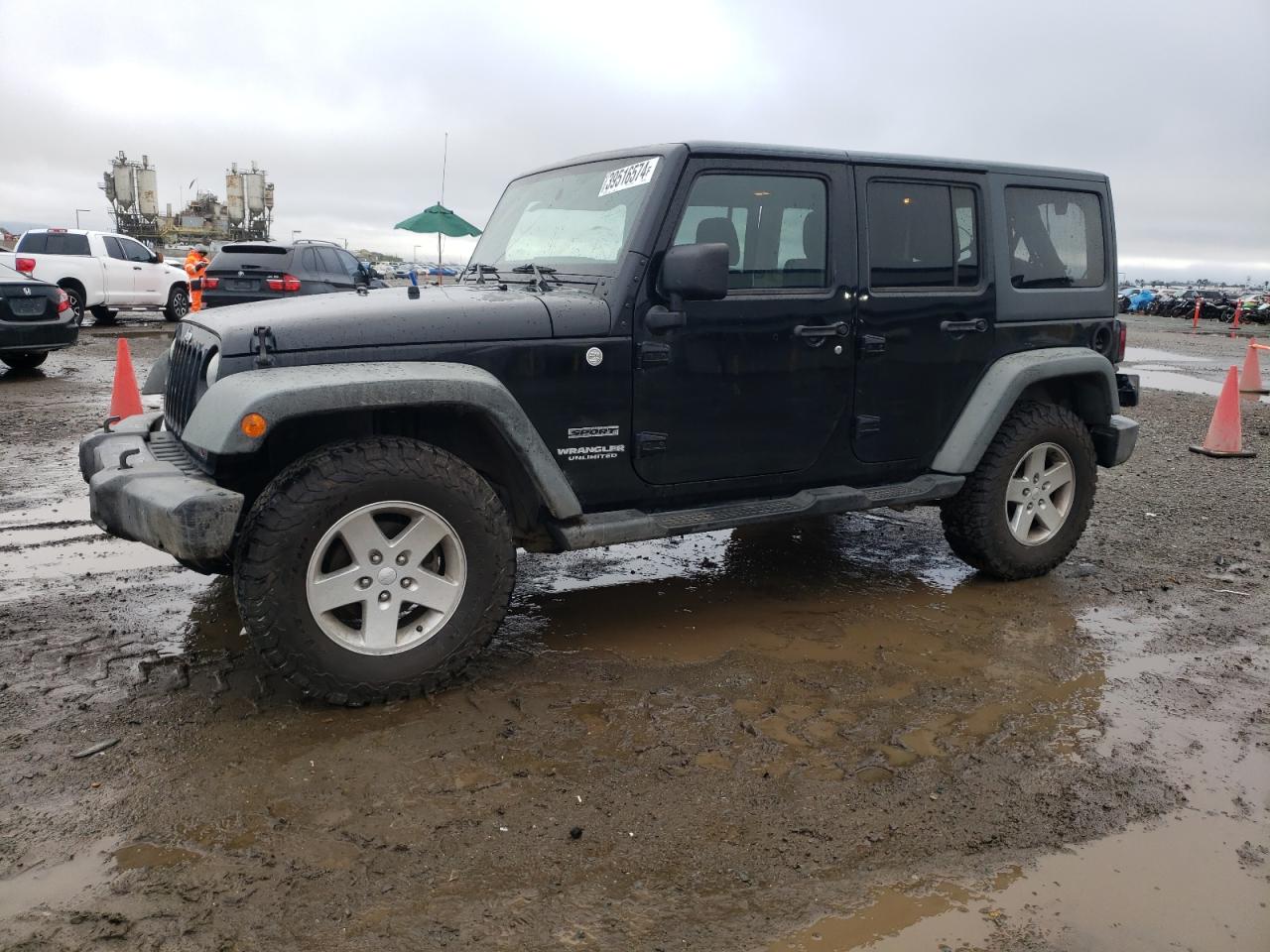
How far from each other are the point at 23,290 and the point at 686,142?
10555mm

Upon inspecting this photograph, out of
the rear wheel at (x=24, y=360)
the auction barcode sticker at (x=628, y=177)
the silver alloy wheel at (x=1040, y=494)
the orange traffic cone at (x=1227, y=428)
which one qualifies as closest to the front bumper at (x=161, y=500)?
the auction barcode sticker at (x=628, y=177)

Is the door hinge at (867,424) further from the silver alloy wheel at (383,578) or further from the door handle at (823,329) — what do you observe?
the silver alloy wheel at (383,578)

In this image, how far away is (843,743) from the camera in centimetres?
335

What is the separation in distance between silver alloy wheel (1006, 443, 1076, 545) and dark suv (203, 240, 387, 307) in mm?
12049

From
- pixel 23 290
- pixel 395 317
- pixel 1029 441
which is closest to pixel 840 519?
pixel 1029 441

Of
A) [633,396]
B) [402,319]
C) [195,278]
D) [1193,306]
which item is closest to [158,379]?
[402,319]

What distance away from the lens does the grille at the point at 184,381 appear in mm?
3689

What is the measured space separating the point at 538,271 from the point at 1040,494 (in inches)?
110

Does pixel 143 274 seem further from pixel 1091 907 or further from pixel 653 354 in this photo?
pixel 1091 907

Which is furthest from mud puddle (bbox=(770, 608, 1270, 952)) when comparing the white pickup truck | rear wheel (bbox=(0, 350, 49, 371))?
the white pickup truck

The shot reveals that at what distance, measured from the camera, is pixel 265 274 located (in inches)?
605

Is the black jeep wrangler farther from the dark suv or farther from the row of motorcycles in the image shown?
the row of motorcycles

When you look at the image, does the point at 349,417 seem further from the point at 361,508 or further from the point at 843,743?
the point at 843,743

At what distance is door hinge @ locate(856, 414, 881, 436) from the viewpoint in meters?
4.52
